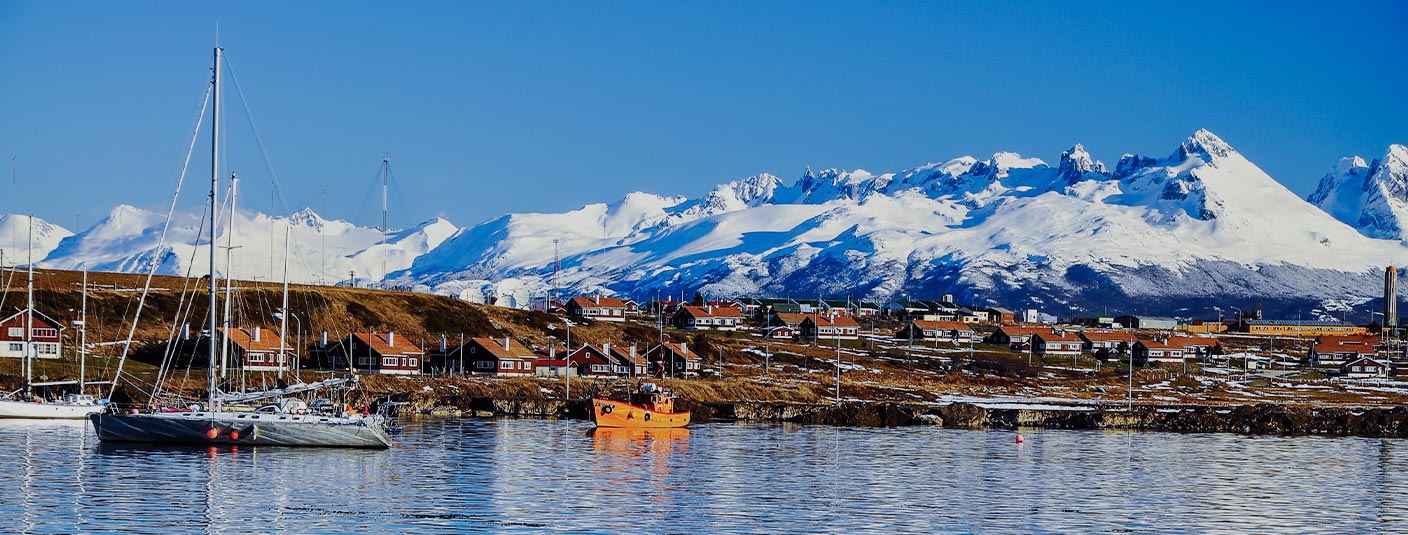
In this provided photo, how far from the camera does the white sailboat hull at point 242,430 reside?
7256 cm

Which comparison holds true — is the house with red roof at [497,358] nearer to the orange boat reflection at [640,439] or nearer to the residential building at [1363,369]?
the orange boat reflection at [640,439]

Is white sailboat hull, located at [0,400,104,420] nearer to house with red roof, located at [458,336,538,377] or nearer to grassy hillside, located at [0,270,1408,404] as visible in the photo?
grassy hillside, located at [0,270,1408,404]

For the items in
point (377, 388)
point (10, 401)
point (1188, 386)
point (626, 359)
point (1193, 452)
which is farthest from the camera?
point (1188, 386)

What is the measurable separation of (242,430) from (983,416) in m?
55.5

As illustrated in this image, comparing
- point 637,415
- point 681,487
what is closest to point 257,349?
point 637,415

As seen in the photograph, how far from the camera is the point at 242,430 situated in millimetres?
72875

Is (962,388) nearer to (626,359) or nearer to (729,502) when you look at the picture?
(626,359)

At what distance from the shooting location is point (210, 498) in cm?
5319

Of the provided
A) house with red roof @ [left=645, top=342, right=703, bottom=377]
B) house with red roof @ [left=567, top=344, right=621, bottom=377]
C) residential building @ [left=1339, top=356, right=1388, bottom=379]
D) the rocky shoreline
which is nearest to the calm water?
the rocky shoreline

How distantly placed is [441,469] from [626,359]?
77.5 m

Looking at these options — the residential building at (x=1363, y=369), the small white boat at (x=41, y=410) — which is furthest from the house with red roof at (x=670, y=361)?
the residential building at (x=1363, y=369)

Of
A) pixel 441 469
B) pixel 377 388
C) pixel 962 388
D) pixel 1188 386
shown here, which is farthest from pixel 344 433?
pixel 1188 386

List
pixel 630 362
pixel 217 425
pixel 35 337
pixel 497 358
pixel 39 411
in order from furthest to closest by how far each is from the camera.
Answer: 1. pixel 630 362
2. pixel 497 358
3. pixel 35 337
4. pixel 39 411
5. pixel 217 425

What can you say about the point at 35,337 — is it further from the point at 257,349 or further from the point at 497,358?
the point at 497,358
